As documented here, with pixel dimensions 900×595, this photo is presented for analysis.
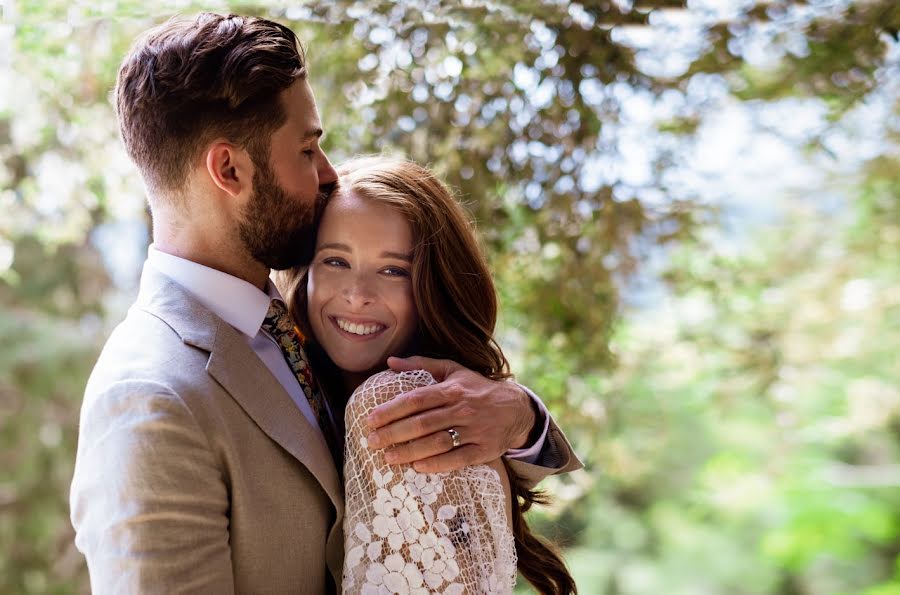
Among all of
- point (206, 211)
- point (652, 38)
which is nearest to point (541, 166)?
point (652, 38)

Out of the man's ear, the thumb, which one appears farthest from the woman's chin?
the man's ear

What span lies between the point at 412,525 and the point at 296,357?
0.46 metres

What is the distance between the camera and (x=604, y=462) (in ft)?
14.1

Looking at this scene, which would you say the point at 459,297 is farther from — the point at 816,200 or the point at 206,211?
the point at 816,200

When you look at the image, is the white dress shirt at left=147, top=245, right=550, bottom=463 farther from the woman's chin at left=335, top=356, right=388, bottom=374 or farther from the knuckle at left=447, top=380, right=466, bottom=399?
the knuckle at left=447, top=380, right=466, bottom=399

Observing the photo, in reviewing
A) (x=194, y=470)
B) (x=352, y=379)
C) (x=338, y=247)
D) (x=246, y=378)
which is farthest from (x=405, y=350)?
(x=194, y=470)

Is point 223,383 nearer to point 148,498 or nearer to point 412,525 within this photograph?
point 148,498

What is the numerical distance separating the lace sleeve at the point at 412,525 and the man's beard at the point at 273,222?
Result: 0.33 m

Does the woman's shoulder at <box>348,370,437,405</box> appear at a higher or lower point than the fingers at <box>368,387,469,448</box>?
higher

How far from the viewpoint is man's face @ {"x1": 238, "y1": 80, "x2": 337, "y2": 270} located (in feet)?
6.05

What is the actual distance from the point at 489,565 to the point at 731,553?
26.5 feet

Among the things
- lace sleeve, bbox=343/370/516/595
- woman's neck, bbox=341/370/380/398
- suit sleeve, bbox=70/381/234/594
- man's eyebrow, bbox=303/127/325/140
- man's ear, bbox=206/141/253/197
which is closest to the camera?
suit sleeve, bbox=70/381/234/594

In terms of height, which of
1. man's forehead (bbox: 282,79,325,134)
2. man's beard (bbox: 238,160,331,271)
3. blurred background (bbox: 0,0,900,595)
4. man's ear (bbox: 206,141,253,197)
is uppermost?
man's forehead (bbox: 282,79,325,134)

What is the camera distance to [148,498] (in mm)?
1477
